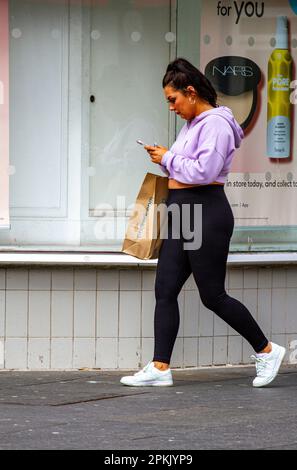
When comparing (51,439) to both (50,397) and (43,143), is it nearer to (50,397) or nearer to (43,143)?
(50,397)

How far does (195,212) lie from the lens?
7496 mm

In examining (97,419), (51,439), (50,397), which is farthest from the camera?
(50,397)

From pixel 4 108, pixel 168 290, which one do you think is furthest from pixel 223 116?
pixel 4 108

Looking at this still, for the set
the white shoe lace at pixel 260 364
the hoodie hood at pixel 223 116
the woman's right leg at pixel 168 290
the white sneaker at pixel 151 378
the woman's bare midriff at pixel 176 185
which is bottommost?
the white sneaker at pixel 151 378

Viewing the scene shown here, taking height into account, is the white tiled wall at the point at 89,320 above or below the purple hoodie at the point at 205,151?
below

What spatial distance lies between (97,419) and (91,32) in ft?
10.5

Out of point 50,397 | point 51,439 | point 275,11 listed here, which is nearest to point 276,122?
point 275,11

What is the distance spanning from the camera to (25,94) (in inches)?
344

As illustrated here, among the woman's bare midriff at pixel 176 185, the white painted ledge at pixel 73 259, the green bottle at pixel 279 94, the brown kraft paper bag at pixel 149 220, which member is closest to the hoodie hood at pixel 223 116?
the woman's bare midriff at pixel 176 185

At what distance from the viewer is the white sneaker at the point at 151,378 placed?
7723mm

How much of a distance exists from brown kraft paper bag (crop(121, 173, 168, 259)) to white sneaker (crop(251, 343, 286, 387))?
3.01ft

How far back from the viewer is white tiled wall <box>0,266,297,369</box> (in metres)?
8.49

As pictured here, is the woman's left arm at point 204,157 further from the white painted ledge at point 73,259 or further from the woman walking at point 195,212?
the white painted ledge at point 73,259

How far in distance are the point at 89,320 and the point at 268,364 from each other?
1412 mm
